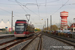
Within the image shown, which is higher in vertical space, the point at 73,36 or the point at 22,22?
the point at 22,22

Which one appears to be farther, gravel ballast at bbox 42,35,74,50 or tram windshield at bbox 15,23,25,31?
tram windshield at bbox 15,23,25,31

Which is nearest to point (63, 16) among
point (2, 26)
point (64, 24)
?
point (64, 24)

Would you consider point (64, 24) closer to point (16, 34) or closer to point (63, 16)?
point (63, 16)

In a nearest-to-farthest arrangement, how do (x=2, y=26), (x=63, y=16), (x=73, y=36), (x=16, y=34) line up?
1. (x=16, y=34)
2. (x=73, y=36)
3. (x=63, y=16)
4. (x=2, y=26)

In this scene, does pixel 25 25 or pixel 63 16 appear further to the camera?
pixel 63 16

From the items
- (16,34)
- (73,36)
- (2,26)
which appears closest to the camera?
(16,34)

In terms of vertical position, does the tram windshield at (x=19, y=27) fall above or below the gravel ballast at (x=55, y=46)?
above

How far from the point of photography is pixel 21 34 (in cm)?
2416

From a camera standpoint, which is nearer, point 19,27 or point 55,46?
point 55,46

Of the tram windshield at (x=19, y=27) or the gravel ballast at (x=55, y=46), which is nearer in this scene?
the gravel ballast at (x=55, y=46)

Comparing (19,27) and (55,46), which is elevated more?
(19,27)

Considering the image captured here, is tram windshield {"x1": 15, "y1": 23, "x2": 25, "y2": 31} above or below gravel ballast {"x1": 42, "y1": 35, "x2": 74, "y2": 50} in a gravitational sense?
above

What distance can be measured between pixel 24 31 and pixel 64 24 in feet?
277

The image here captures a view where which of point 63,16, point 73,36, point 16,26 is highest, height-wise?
point 63,16
